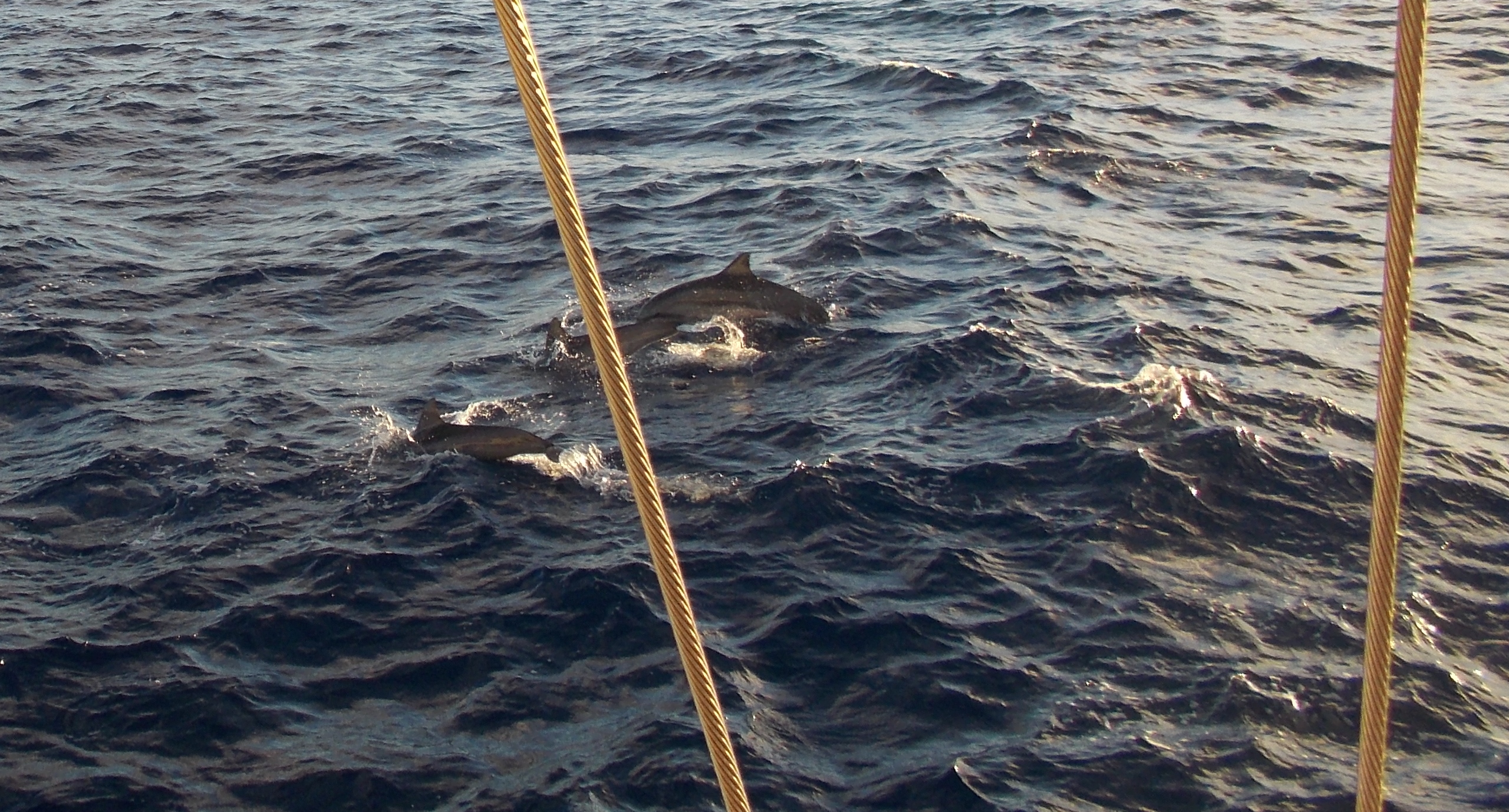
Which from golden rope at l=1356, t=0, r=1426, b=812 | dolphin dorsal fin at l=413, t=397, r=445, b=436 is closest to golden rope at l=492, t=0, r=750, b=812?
golden rope at l=1356, t=0, r=1426, b=812

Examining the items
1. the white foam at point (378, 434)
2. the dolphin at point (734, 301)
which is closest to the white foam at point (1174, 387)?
the dolphin at point (734, 301)

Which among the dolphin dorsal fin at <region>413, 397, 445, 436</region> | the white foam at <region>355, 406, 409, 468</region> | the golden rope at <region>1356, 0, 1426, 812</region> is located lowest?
the white foam at <region>355, 406, 409, 468</region>

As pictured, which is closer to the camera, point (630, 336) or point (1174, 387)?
point (1174, 387)

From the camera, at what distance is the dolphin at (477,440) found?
10.7 metres

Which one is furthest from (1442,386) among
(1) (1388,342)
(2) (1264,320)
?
(1) (1388,342)

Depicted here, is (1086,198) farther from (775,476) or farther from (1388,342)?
(1388,342)

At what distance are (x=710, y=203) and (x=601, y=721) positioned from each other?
9650mm

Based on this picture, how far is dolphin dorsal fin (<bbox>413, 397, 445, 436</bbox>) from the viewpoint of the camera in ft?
35.7

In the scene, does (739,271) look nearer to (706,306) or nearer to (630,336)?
(706,306)

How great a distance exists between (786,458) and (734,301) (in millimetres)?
2274

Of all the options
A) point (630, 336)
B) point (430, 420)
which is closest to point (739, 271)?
point (630, 336)

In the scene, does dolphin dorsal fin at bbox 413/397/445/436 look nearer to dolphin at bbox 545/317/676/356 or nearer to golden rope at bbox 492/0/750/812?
dolphin at bbox 545/317/676/356

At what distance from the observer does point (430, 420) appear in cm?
1092

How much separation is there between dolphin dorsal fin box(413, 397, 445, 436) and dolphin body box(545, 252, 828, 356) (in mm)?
1833
